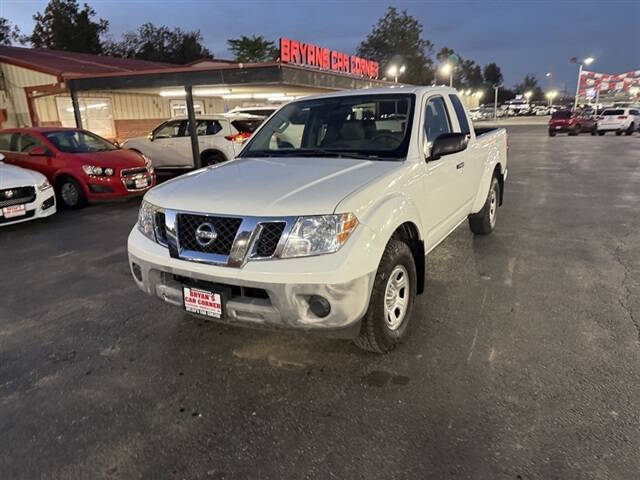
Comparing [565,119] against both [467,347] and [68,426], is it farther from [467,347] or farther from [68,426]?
[68,426]

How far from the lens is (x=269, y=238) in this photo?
263cm

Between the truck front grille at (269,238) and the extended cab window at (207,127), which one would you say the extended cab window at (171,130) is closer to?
the extended cab window at (207,127)

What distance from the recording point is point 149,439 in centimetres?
243

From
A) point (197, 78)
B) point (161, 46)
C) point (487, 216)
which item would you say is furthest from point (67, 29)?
point (487, 216)

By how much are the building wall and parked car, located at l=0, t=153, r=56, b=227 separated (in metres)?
10.3

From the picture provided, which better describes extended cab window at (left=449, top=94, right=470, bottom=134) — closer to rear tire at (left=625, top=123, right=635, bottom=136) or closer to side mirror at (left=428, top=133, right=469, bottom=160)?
side mirror at (left=428, top=133, right=469, bottom=160)

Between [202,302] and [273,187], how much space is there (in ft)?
2.70

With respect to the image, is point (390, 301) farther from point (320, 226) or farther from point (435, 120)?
point (435, 120)

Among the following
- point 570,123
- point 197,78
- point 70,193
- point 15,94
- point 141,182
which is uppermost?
point 197,78

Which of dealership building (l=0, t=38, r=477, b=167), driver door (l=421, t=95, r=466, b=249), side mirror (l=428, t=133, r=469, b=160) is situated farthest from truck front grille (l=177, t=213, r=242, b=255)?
dealership building (l=0, t=38, r=477, b=167)

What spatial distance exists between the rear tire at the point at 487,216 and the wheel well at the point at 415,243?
8.03 feet

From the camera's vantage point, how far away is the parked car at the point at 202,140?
11.6 metres

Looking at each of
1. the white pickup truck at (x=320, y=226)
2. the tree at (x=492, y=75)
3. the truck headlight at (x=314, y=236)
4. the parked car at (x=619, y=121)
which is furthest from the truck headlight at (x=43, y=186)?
the tree at (x=492, y=75)

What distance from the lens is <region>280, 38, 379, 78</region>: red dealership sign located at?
1277 centimetres
